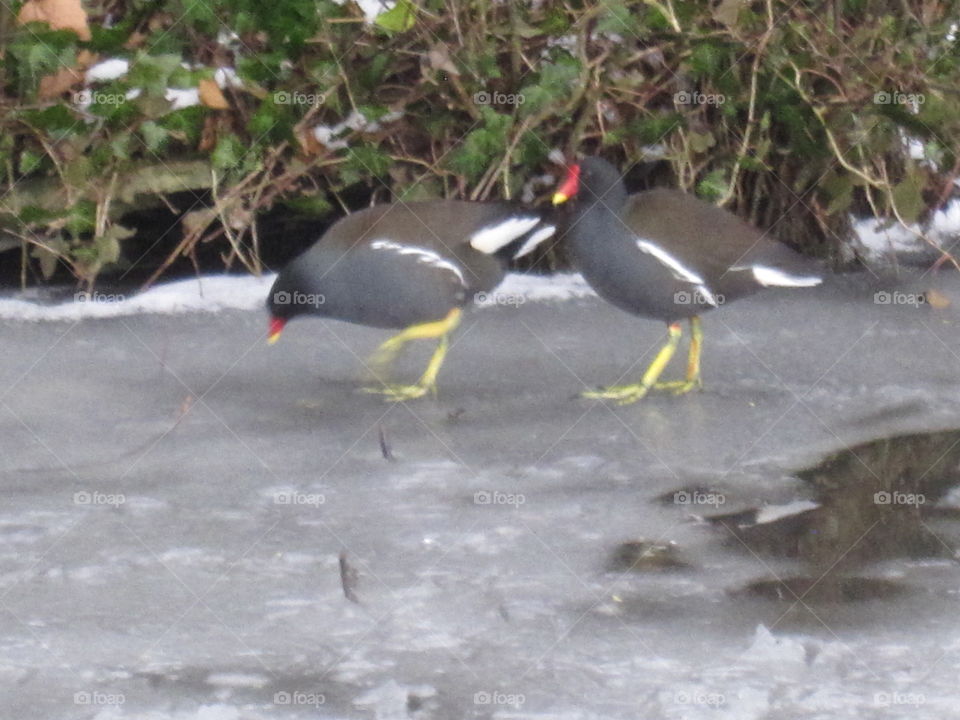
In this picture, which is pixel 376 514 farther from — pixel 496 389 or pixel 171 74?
pixel 171 74

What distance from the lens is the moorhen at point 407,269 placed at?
4.35 metres

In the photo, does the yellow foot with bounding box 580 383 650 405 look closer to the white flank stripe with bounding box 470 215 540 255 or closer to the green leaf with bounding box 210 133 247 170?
the white flank stripe with bounding box 470 215 540 255

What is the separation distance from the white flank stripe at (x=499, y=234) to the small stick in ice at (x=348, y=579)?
4.96 ft

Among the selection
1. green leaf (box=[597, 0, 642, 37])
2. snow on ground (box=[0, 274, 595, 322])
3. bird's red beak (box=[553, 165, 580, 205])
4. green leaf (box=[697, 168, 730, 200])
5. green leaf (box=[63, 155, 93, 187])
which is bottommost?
snow on ground (box=[0, 274, 595, 322])

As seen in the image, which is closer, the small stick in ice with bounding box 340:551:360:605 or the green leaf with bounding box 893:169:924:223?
the small stick in ice with bounding box 340:551:360:605

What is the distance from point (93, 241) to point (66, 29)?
0.76 metres

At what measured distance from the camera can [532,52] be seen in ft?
18.5

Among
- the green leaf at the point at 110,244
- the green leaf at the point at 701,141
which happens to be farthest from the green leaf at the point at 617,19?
→ the green leaf at the point at 110,244

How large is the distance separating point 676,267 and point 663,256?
0.17 ft

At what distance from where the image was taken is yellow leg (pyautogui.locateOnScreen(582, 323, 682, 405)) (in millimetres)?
4387

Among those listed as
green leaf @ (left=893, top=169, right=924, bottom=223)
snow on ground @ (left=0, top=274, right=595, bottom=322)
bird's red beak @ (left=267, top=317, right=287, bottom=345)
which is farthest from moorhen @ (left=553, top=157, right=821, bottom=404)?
green leaf @ (left=893, top=169, right=924, bottom=223)

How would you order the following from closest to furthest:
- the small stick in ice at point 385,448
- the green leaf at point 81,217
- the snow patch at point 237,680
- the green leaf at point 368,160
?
the snow patch at point 237,680 < the small stick in ice at point 385,448 < the green leaf at point 81,217 < the green leaf at point 368,160

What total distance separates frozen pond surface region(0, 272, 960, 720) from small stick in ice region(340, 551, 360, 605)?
23mm

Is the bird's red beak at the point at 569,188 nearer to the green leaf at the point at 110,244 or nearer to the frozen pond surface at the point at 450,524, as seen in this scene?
the frozen pond surface at the point at 450,524
